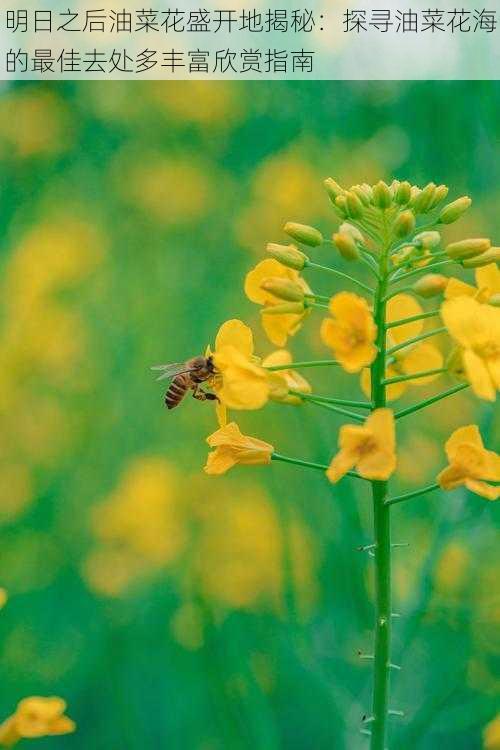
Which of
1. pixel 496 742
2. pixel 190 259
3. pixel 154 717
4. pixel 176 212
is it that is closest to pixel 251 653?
pixel 154 717

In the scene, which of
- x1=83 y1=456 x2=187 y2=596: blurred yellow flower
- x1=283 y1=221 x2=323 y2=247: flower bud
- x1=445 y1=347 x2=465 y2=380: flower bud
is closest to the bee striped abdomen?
x1=283 y1=221 x2=323 y2=247: flower bud

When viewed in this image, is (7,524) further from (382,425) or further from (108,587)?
(382,425)

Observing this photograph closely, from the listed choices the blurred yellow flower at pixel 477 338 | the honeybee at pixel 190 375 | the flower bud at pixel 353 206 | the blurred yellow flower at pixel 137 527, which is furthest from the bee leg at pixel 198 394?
the blurred yellow flower at pixel 137 527

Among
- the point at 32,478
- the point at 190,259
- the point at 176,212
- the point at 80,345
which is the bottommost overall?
the point at 32,478

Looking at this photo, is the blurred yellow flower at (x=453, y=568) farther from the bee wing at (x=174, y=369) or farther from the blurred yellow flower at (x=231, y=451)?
the blurred yellow flower at (x=231, y=451)

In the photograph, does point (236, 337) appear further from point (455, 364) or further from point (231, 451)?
point (455, 364)

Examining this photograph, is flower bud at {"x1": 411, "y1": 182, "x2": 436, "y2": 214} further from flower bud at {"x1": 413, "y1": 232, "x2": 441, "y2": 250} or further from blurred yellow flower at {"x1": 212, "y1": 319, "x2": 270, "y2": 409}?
blurred yellow flower at {"x1": 212, "y1": 319, "x2": 270, "y2": 409}

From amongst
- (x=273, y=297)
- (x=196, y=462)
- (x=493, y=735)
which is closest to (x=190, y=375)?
(x=273, y=297)

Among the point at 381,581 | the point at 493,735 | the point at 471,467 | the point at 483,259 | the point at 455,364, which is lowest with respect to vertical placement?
the point at 493,735
